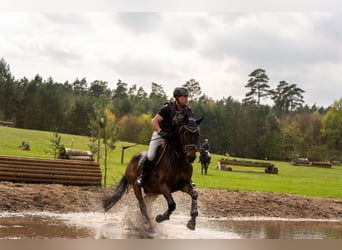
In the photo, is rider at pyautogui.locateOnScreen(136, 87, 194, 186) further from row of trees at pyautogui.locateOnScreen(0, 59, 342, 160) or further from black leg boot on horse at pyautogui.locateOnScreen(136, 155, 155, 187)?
row of trees at pyautogui.locateOnScreen(0, 59, 342, 160)

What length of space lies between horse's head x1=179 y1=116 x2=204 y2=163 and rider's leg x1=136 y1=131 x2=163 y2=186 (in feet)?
2.29

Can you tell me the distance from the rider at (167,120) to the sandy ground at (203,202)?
1690 mm

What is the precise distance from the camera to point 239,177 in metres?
12.7

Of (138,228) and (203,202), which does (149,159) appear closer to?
(138,228)

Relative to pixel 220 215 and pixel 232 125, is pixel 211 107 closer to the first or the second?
pixel 232 125

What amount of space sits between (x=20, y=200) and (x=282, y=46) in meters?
6.08

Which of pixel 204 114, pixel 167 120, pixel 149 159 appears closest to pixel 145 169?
pixel 149 159

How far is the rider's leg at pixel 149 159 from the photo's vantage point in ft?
19.1

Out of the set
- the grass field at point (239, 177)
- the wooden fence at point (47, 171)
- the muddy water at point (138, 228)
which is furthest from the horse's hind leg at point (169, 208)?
the grass field at point (239, 177)

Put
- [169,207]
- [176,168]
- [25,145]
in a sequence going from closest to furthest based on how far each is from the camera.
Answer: [169,207]
[176,168]
[25,145]

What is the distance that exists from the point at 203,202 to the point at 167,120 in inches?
156

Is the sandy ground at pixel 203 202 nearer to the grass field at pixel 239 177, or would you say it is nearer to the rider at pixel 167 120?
the grass field at pixel 239 177

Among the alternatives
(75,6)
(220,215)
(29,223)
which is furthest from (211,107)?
(29,223)

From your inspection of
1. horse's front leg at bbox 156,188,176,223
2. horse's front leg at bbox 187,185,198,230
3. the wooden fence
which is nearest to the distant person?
the wooden fence
